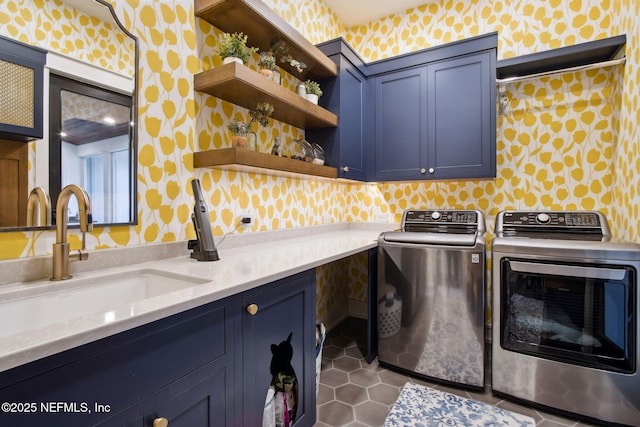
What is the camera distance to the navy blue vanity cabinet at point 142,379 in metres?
0.61

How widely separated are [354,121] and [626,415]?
7.97 ft

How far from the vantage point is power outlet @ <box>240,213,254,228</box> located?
1.92 meters

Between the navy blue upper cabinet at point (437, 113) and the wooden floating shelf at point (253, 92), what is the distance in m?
0.70

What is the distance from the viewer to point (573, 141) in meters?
2.27

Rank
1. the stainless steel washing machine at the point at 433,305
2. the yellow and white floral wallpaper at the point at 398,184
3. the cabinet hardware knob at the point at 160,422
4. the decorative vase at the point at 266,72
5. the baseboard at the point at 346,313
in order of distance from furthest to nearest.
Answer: the baseboard at the point at 346,313, the stainless steel washing machine at the point at 433,305, the decorative vase at the point at 266,72, the yellow and white floral wallpaper at the point at 398,184, the cabinet hardware knob at the point at 160,422

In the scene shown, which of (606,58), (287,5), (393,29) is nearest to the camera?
(606,58)

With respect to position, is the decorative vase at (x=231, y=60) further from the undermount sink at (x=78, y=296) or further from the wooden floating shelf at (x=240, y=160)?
the undermount sink at (x=78, y=296)

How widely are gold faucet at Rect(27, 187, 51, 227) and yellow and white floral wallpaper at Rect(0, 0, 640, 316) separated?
5cm

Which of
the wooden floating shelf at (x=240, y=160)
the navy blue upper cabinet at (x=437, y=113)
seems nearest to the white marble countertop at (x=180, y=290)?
the wooden floating shelf at (x=240, y=160)

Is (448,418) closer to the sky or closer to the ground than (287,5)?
closer to the ground

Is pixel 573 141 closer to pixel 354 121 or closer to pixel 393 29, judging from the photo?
pixel 354 121

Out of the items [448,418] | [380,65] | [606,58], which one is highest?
[380,65]

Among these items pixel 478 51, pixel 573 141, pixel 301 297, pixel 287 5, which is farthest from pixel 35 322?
pixel 573 141

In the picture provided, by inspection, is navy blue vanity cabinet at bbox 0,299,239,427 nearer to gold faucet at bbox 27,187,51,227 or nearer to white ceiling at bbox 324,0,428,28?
gold faucet at bbox 27,187,51,227
